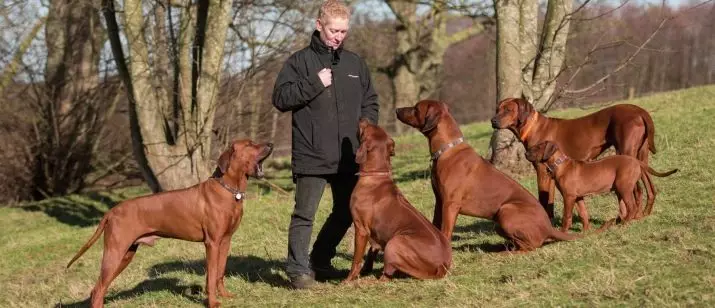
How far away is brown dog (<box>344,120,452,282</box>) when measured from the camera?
6125mm

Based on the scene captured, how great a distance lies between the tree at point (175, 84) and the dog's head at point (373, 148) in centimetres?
768

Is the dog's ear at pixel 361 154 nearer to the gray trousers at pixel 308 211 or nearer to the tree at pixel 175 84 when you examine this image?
the gray trousers at pixel 308 211

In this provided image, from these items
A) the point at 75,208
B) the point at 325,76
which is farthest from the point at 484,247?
the point at 75,208

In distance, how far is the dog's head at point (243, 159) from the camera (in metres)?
6.43

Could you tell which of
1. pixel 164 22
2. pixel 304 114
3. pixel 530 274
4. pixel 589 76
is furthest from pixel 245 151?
pixel 589 76

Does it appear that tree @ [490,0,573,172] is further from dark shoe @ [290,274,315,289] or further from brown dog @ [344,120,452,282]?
dark shoe @ [290,274,315,289]

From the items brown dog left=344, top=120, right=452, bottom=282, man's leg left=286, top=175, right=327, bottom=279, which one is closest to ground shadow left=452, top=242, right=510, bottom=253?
brown dog left=344, top=120, right=452, bottom=282

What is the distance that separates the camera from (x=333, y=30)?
634cm

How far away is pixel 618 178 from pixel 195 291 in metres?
4.14

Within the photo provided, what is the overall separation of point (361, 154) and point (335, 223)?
934 mm

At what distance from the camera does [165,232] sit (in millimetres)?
6555

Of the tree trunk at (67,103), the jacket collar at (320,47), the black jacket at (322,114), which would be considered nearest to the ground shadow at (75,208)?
the tree trunk at (67,103)

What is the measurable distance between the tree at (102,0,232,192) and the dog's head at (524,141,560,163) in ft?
24.9

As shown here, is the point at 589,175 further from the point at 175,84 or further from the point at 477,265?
the point at 175,84
